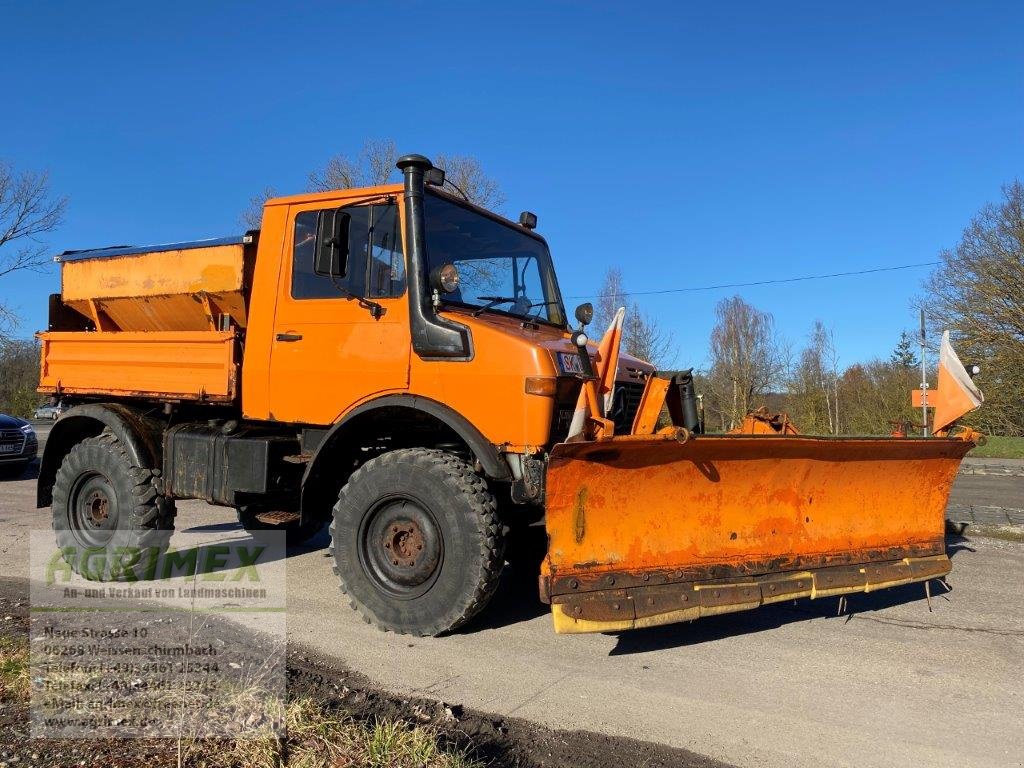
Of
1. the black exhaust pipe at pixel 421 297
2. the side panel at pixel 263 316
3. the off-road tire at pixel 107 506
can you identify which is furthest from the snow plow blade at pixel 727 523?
the off-road tire at pixel 107 506

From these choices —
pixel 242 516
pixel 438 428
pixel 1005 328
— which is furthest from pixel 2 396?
pixel 1005 328

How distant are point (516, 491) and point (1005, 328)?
2654 cm

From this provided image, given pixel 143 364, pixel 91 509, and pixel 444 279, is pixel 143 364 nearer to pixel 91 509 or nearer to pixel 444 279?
pixel 91 509

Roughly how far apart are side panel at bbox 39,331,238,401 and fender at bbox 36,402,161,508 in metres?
0.18

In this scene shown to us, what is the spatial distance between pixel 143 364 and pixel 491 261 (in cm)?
288

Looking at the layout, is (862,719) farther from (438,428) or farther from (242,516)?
(242,516)

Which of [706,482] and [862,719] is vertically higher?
[706,482]

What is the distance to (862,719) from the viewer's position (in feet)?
9.87

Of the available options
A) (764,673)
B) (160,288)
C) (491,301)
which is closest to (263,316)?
(160,288)

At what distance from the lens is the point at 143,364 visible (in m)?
5.48

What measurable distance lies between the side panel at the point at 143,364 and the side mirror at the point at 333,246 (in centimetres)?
111

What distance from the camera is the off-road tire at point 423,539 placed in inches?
151

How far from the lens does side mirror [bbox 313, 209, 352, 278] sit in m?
4.34

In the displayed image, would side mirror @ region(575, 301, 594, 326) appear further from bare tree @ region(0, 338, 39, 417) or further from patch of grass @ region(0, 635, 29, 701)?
bare tree @ region(0, 338, 39, 417)
